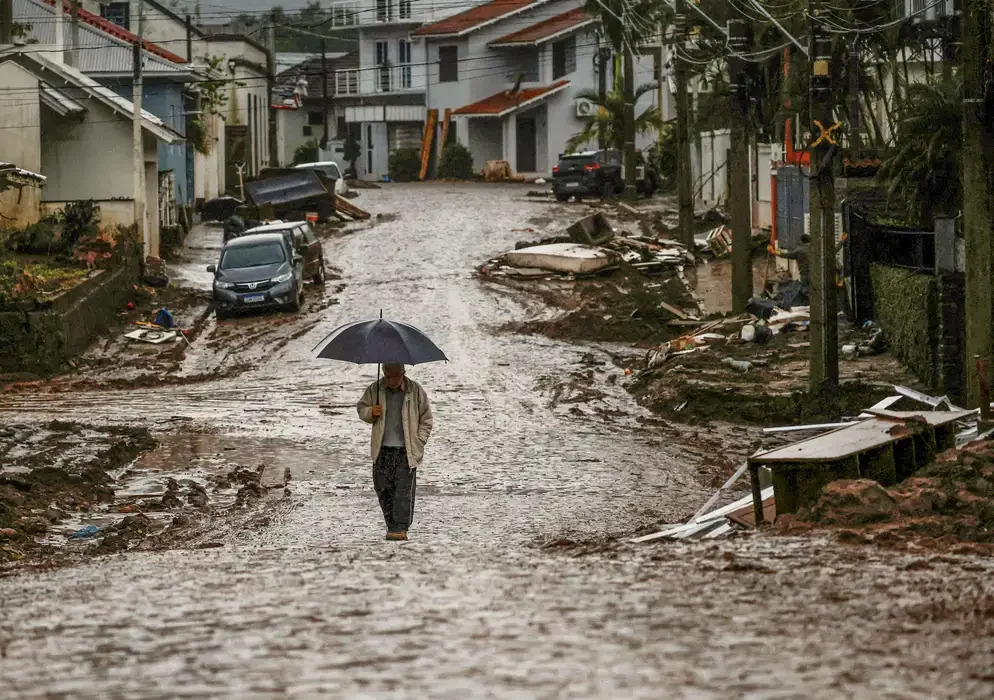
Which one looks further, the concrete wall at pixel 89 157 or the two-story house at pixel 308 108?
the two-story house at pixel 308 108

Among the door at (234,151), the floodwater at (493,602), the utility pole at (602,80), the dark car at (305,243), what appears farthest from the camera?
the door at (234,151)

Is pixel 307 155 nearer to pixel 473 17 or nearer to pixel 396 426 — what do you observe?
pixel 473 17

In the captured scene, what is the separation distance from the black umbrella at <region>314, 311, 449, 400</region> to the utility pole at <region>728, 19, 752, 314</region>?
1378 cm

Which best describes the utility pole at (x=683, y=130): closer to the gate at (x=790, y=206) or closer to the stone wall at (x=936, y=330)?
the gate at (x=790, y=206)

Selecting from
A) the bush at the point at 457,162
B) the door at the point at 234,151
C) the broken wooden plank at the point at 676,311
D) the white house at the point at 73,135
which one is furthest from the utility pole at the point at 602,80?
the broken wooden plank at the point at 676,311

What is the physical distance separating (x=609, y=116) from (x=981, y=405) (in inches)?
1828

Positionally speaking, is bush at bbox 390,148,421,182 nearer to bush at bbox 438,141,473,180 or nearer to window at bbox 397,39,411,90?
bush at bbox 438,141,473,180

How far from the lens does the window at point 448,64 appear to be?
259 ft

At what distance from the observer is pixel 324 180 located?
51.2 m

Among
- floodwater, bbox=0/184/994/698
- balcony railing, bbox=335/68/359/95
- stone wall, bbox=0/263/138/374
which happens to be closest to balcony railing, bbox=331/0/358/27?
balcony railing, bbox=335/68/359/95

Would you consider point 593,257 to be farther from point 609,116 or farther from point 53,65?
point 609,116

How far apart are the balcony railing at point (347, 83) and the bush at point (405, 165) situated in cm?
1196

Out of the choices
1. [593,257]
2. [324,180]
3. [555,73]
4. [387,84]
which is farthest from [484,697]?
[387,84]

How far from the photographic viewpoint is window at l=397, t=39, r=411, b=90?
3278 inches
